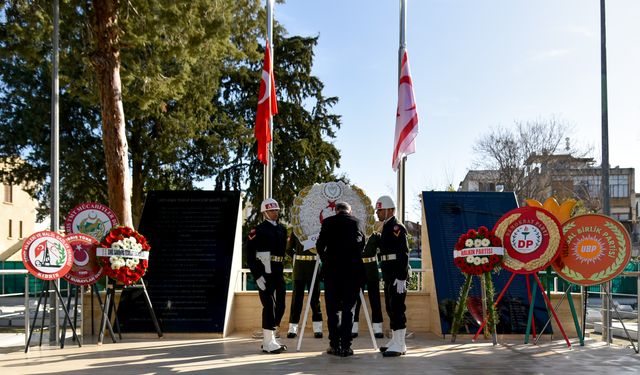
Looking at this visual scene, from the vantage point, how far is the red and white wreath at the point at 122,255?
32.0ft

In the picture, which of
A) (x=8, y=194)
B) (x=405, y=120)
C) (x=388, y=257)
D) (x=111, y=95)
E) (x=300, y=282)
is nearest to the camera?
(x=388, y=257)

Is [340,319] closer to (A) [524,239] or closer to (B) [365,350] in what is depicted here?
(B) [365,350]

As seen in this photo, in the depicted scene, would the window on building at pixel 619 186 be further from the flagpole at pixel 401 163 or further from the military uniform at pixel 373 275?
the military uniform at pixel 373 275

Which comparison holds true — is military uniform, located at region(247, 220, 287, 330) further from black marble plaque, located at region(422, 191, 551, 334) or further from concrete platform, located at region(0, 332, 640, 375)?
black marble plaque, located at region(422, 191, 551, 334)

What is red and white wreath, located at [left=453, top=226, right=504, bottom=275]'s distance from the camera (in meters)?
9.81

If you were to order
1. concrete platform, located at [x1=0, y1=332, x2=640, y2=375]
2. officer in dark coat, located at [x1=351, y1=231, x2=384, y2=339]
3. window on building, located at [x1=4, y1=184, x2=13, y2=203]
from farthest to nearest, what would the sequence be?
window on building, located at [x1=4, y1=184, x2=13, y2=203]
officer in dark coat, located at [x1=351, y1=231, x2=384, y2=339]
concrete platform, located at [x1=0, y1=332, x2=640, y2=375]

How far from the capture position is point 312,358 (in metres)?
8.50

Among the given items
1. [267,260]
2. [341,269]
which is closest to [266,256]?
[267,260]

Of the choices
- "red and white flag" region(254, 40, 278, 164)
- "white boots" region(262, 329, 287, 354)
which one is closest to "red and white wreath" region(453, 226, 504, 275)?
"white boots" region(262, 329, 287, 354)

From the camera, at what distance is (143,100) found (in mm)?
16016

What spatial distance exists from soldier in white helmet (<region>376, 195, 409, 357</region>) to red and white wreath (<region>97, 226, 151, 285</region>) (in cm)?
375

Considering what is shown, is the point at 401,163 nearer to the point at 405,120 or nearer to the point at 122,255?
the point at 405,120

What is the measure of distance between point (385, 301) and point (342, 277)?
238cm

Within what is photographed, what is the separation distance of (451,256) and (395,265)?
118 inches
